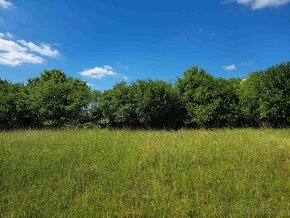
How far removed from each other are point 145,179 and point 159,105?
1145 centimetres

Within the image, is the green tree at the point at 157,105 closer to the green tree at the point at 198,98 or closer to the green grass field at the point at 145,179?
the green tree at the point at 198,98

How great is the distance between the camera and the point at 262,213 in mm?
5637

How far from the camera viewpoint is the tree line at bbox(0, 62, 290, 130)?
18.4m

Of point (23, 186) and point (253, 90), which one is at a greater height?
point (253, 90)

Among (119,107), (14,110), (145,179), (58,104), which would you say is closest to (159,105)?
(119,107)

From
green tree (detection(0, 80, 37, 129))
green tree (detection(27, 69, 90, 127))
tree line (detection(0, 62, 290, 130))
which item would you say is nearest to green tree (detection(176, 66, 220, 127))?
tree line (detection(0, 62, 290, 130))

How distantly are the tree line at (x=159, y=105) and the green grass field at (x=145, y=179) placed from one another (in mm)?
8045

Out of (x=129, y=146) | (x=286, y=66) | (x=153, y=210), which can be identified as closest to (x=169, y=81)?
(x=286, y=66)

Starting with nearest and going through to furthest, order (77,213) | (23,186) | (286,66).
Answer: (77,213)
(23,186)
(286,66)

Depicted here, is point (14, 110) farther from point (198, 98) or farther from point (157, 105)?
point (198, 98)

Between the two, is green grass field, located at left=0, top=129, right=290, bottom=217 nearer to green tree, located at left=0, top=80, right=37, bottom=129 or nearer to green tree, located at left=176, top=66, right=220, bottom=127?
green tree, located at left=176, top=66, right=220, bottom=127

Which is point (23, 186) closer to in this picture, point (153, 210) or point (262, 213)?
point (153, 210)

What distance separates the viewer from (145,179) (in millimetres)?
7332

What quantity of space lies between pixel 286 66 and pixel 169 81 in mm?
7168
